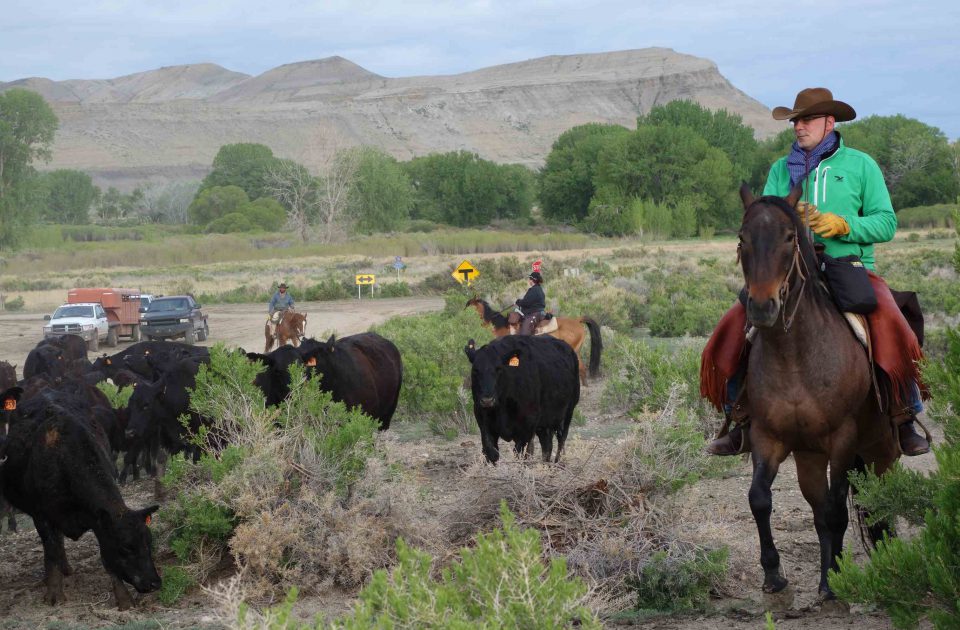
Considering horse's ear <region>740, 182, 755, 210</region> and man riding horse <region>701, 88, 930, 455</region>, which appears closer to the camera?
horse's ear <region>740, 182, 755, 210</region>

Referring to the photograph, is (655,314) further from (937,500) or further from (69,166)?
(69,166)

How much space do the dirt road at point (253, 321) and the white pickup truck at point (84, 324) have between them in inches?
22.0

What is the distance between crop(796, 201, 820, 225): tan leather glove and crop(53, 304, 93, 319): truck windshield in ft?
93.1

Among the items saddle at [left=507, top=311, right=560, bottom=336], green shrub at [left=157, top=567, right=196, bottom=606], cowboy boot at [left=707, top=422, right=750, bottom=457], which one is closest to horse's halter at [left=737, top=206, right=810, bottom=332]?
cowboy boot at [left=707, top=422, right=750, bottom=457]

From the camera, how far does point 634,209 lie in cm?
8781

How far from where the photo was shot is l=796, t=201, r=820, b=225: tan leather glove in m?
6.64

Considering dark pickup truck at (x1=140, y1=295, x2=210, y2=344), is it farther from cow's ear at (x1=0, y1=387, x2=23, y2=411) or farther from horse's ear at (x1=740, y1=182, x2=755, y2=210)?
horse's ear at (x1=740, y1=182, x2=755, y2=210)

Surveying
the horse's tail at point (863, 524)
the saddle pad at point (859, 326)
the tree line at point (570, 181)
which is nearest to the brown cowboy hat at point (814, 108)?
the saddle pad at point (859, 326)

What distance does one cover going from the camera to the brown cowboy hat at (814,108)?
707cm

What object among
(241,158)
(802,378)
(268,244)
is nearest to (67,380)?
(802,378)

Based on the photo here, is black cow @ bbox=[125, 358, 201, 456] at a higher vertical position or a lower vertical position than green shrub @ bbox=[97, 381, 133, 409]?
higher

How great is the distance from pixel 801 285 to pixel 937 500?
1988mm

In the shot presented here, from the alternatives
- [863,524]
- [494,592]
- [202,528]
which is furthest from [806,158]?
[202,528]

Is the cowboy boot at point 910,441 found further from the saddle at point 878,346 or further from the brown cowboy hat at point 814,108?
the brown cowboy hat at point 814,108
